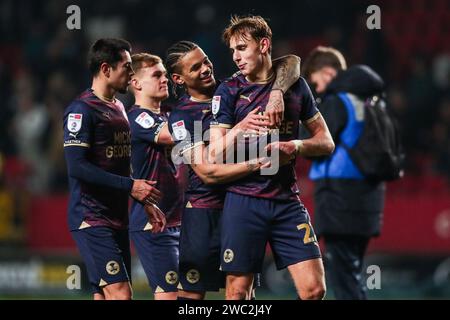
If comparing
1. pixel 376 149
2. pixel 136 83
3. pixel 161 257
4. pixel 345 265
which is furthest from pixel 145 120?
pixel 345 265

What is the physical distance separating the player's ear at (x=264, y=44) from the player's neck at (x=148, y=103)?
130cm

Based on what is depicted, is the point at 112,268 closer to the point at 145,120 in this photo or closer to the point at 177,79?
the point at 145,120

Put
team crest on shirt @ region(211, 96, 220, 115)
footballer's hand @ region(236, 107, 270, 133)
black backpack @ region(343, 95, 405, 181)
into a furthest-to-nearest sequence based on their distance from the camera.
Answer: black backpack @ region(343, 95, 405, 181) < team crest on shirt @ region(211, 96, 220, 115) < footballer's hand @ region(236, 107, 270, 133)

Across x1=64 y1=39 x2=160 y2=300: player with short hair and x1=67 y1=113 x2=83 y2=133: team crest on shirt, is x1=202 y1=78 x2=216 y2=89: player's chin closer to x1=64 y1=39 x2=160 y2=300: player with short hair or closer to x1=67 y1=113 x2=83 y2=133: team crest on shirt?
x1=64 y1=39 x2=160 y2=300: player with short hair

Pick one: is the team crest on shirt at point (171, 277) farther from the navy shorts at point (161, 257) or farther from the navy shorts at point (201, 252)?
the navy shorts at point (201, 252)

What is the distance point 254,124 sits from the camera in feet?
19.5

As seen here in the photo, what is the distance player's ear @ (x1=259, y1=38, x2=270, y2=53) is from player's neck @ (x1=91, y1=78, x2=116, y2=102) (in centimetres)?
119

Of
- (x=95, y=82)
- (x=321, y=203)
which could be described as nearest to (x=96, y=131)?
(x=95, y=82)

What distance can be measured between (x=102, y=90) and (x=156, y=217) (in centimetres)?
92

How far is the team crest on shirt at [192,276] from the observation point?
658 cm

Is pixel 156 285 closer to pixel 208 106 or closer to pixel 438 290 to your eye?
pixel 208 106

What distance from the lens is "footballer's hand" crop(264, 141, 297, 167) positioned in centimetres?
600

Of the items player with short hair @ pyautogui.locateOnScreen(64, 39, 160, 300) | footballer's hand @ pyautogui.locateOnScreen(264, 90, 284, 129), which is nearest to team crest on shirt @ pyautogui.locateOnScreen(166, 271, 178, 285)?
player with short hair @ pyautogui.locateOnScreen(64, 39, 160, 300)
